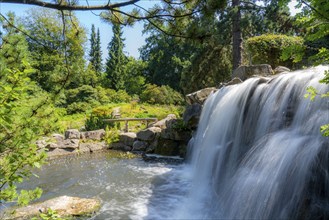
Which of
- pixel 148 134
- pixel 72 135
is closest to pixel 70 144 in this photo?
pixel 72 135


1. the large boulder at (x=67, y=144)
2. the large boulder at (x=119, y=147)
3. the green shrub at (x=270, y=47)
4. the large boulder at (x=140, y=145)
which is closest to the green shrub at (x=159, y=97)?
the large boulder at (x=119, y=147)

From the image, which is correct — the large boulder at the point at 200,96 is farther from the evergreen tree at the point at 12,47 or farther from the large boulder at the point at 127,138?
the evergreen tree at the point at 12,47

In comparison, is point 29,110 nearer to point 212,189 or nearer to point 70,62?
point 70,62

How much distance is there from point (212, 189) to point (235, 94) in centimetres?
244

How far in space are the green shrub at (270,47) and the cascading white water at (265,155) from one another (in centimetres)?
317

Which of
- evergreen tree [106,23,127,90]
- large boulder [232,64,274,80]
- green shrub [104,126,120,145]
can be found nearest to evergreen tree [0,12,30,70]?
large boulder [232,64,274,80]

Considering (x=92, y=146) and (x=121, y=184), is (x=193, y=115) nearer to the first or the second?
(x=121, y=184)

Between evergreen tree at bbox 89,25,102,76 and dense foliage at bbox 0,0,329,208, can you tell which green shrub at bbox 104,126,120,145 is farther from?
evergreen tree at bbox 89,25,102,76

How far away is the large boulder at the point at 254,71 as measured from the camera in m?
8.62

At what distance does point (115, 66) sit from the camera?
37.7m

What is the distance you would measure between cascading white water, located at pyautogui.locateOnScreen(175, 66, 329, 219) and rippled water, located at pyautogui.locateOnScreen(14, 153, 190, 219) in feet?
1.83

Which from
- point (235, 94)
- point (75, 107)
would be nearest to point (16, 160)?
point (235, 94)

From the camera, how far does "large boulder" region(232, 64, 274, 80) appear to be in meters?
8.62

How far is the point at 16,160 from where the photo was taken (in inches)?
80.7
